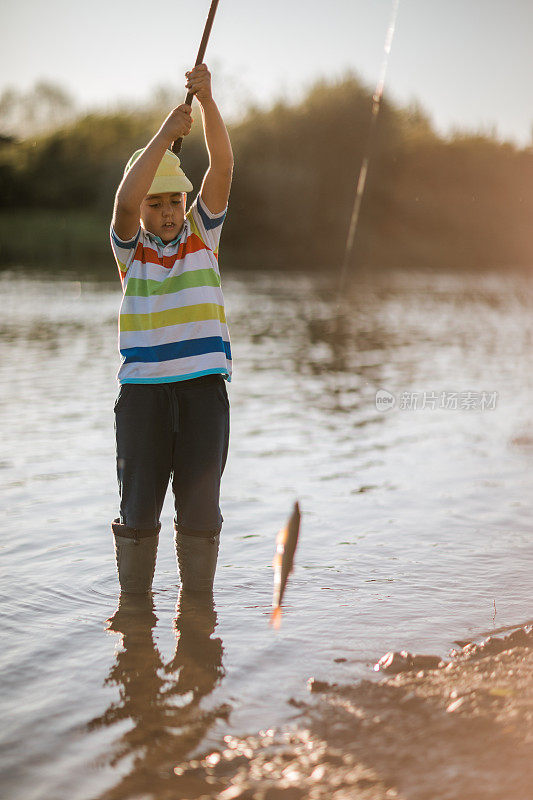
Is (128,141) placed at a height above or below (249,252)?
above

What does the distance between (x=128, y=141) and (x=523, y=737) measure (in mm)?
32443

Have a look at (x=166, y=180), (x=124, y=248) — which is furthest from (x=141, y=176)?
(x=124, y=248)

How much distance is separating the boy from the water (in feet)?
1.54

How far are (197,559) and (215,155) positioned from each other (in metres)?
1.53

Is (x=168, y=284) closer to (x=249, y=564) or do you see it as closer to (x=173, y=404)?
(x=173, y=404)

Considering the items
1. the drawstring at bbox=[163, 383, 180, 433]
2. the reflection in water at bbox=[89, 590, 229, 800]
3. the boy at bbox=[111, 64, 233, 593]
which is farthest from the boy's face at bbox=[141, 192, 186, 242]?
the reflection in water at bbox=[89, 590, 229, 800]

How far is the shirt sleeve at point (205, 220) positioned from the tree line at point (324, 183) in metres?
27.4

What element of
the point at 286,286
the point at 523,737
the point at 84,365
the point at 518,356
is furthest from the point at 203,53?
the point at 286,286

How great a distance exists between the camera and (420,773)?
225 centimetres

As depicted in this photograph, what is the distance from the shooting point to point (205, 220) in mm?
3398

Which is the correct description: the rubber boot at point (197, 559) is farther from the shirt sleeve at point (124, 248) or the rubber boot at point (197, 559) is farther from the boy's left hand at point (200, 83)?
the boy's left hand at point (200, 83)

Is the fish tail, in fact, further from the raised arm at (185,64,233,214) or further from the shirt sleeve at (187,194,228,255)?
the raised arm at (185,64,233,214)

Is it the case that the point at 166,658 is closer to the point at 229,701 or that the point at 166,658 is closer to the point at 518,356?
the point at 229,701

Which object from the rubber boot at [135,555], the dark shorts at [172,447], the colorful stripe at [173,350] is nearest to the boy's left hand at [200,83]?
the colorful stripe at [173,350]
